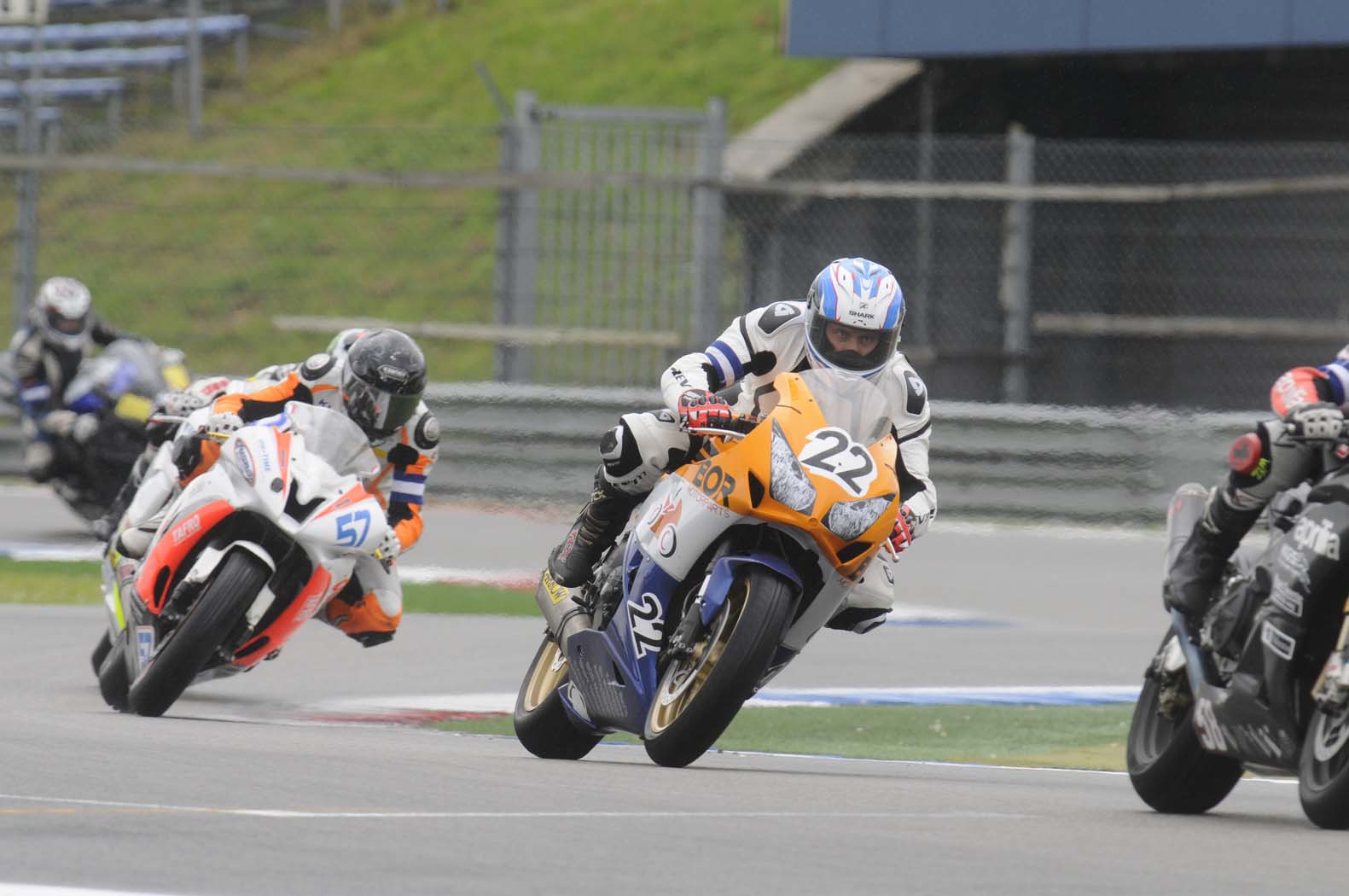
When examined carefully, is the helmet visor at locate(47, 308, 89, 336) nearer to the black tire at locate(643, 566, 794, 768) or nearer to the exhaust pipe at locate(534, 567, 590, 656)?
the exhaust pipe at locate(534, 567, 590, 656)

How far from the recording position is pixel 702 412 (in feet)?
24.0

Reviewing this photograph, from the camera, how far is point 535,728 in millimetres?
7980

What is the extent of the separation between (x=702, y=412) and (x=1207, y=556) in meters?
1.55

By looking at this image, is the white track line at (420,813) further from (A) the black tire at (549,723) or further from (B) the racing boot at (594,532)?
(B) the racing boot at (594,532)

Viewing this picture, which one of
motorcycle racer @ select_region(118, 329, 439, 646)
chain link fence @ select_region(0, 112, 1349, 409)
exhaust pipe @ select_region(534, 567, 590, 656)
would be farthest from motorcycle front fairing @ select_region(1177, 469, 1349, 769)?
chain link fence @ select_region(0, 112, 1349, 409)

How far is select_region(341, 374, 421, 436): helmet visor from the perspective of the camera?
30.4ft

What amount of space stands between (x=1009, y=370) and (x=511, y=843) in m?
14.5

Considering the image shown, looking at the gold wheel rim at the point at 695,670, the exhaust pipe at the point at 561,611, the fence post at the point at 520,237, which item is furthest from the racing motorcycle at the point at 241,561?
the fence post at the point at 520,237

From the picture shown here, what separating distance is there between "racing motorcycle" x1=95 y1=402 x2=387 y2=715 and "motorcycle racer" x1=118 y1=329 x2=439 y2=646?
0.26 metres

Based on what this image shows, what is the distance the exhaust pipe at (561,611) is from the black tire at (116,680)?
172 cm

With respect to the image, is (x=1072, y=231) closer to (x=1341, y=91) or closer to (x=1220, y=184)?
(x=1220, y=184)

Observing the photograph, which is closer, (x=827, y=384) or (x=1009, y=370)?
(x=827, y=384)

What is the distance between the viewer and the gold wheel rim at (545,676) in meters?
7.98

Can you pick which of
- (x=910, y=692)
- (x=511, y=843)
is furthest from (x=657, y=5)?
Answer: (x=511, y=843)
